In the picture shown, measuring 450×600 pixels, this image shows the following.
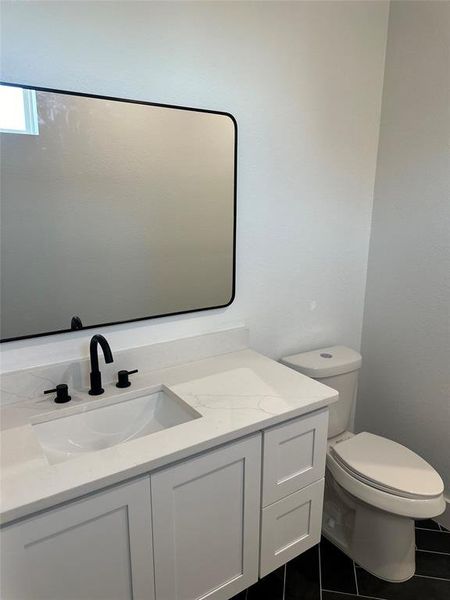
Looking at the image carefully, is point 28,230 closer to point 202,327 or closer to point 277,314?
point 202,327

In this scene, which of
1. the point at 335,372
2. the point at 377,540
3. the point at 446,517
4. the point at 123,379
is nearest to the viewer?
the point at 123,379

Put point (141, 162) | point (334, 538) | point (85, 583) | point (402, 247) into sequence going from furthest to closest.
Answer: point (402, 247)
point (334, 538)
point (141, 162)
point (85, 583)

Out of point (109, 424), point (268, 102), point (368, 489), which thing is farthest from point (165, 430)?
point (268, 102)

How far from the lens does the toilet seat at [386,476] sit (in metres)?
1.57

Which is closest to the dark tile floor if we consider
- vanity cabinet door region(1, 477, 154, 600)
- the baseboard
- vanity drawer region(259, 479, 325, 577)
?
the baseboard

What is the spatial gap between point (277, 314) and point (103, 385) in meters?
0.86

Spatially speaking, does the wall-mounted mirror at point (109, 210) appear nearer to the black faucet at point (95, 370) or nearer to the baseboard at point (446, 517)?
the black faucet at point (95, 370)

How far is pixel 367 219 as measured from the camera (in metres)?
2.21

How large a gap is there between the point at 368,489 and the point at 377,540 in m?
0.29

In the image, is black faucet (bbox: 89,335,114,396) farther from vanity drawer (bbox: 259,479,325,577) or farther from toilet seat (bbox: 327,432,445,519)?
toilet seat (bbox: 327,432,445,519)

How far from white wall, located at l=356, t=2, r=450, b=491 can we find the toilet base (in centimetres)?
47

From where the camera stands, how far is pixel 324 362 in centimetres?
192

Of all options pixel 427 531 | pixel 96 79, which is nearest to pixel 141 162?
pixel 96 79

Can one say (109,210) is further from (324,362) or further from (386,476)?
(386,476)
